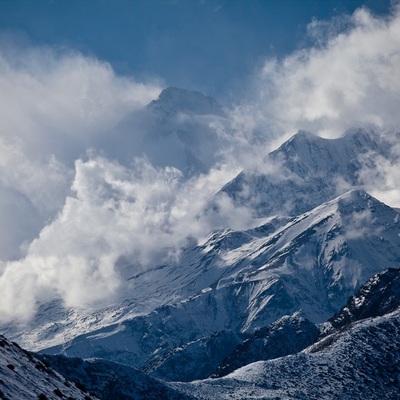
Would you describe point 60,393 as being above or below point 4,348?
below

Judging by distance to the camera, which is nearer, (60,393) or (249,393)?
(60,393)

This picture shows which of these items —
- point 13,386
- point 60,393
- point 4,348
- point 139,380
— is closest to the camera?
point 13,386

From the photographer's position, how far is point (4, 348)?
5522 cm

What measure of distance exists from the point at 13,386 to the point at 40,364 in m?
11.2

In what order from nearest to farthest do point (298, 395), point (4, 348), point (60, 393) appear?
point (60, 393) → point (4, 348) → point (298, 395)

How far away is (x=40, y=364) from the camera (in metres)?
56.6

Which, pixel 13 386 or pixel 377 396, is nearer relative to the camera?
pixel 13 386

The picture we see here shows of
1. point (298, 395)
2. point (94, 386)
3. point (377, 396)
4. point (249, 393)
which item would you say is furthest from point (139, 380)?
point (377, 396)

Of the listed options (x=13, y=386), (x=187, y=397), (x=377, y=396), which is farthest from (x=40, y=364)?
(x=377, y=396)

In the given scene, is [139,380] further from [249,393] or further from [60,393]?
[60,393]

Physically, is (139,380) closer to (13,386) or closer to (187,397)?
(187,397)

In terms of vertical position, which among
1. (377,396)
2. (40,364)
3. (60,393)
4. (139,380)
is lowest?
(377,396)

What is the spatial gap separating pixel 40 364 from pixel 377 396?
147 metres

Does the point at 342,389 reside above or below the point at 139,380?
below
